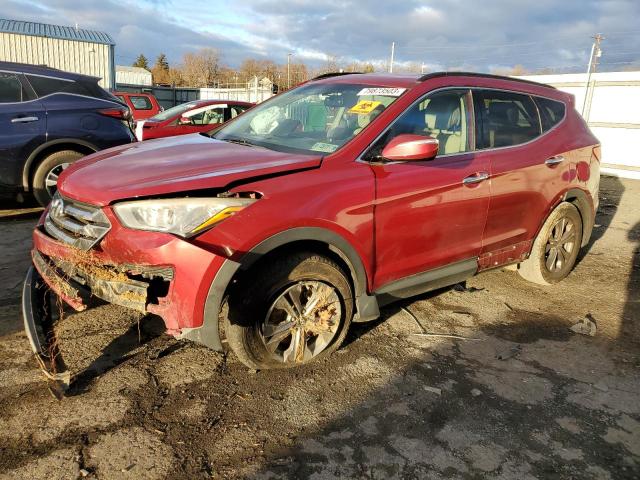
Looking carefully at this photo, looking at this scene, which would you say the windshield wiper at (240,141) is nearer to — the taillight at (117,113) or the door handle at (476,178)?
the door handle at (476,178)

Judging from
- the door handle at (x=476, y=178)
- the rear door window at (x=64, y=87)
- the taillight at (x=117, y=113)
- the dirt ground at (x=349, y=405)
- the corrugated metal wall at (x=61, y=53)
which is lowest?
the dirt ground at (x=349, y=405)

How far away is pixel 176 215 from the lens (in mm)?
2607

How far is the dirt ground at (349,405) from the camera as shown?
239 centimetres

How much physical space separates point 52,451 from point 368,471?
147cm

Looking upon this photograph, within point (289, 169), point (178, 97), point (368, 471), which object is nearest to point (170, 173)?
point (289, 169)

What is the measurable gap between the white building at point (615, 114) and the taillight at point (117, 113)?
1115 cm

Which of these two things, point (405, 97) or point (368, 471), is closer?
point (368, 471)

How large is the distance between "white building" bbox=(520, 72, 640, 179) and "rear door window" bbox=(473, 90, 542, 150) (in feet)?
33.7

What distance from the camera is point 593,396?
308cm

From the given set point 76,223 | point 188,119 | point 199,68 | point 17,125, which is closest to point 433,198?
point 76,223

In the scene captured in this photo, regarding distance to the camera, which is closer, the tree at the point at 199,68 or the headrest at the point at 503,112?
the headrest at the point at 503,112

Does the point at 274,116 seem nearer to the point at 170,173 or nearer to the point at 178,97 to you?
the point at 170,173

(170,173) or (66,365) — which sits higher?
(170,173)

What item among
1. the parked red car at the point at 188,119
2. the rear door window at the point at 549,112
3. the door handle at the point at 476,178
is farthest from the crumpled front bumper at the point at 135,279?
the parked red car at the point at 188,119
